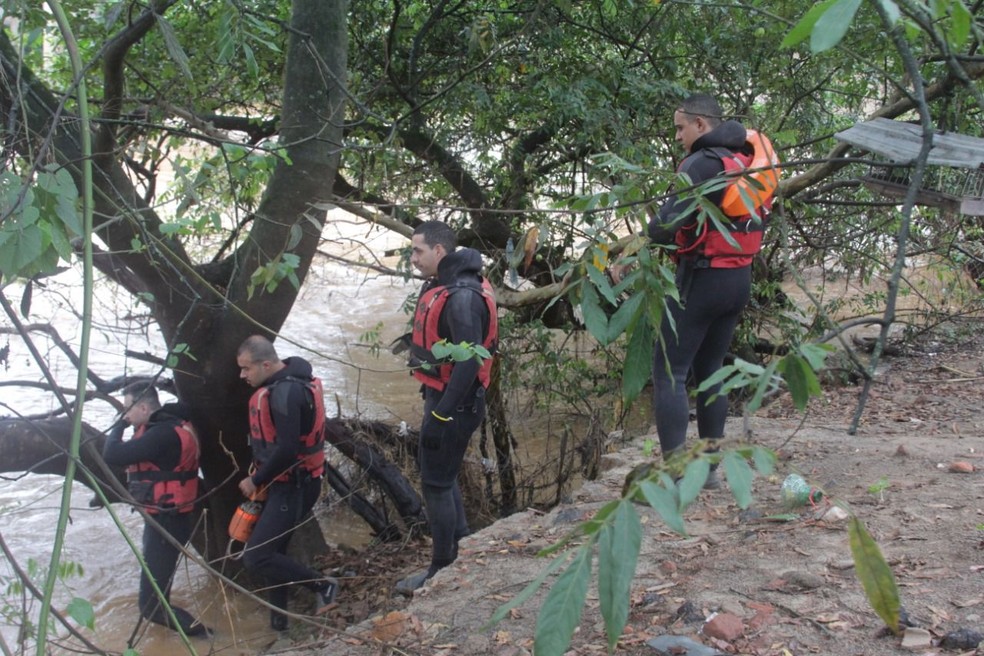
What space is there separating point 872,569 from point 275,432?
14.3 ft

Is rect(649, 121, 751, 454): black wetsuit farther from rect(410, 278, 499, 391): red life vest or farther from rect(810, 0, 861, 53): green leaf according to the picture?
rect(810, 0, 861, 53): green leaf

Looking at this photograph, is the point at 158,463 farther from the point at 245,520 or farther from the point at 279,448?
the point at 279,448

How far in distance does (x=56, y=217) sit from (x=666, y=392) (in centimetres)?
279

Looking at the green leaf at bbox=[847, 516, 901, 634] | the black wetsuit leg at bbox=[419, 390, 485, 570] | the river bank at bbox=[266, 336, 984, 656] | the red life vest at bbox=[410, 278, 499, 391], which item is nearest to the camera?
the green leaf at bbox=[847, 516, 901, 634]

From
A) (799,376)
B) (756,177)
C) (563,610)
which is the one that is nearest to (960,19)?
(799,376)

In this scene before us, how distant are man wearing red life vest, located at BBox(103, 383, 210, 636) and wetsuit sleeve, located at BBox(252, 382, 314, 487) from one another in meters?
0.58

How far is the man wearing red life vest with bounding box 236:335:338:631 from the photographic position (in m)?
5.52

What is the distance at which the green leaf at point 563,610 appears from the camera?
1.49 metres

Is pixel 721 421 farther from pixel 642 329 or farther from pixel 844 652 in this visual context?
pixel 642 329

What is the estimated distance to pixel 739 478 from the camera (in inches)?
59.6

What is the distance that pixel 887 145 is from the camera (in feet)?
10.3

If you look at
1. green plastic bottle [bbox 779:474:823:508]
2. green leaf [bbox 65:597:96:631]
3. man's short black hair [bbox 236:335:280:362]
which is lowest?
green plastic bottle [bbox 779:474:823:508]

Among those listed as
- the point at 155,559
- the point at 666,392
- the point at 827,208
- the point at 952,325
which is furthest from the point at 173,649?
the point at 952,325

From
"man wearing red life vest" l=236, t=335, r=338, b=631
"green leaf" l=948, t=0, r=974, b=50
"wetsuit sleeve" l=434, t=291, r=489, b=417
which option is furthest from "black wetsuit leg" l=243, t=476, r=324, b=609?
"green leaf" l=948, t=0, r=974, b=50
